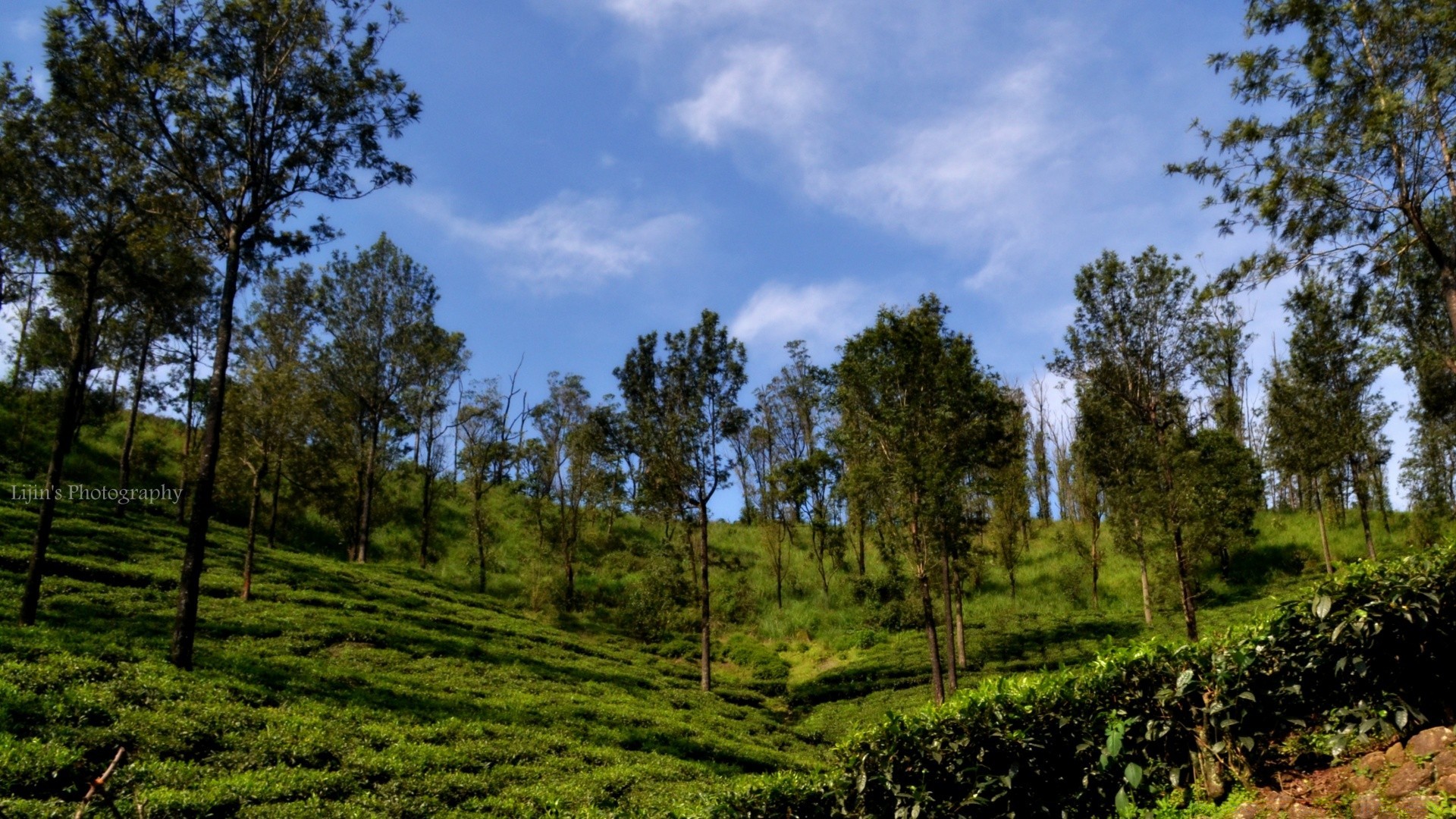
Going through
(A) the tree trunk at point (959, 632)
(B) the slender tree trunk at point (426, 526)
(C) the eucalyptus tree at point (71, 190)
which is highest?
(C) the eucalyptus tree at point (71, 190)

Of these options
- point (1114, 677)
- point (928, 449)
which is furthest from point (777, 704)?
point (1114, 677)

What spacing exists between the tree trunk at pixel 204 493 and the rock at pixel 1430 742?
18.9 meters

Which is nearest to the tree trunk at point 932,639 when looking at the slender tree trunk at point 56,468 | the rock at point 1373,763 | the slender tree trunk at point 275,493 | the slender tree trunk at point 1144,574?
the slender tree trunk at point 1144,574

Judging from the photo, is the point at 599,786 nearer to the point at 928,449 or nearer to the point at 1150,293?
the point at 928,449

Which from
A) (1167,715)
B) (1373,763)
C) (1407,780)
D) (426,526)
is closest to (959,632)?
(1167,715)

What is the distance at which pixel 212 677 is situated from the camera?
603 inches

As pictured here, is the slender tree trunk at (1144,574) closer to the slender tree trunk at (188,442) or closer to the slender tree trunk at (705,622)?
the slender tree trunk at (705,622)

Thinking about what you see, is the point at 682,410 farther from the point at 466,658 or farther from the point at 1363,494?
the point at 1363,494

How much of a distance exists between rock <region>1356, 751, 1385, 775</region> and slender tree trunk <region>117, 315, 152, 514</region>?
41.6 metres

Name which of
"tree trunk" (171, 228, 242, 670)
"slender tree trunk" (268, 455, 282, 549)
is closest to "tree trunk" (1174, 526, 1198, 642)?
"tree trunk" (171, 228, 242, 670)

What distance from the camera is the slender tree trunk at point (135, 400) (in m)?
35.1

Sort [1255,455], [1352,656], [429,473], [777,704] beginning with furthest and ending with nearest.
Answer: [1255,455]
[429,473]
[777,704]
[1352,656]

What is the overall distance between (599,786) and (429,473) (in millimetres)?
35298

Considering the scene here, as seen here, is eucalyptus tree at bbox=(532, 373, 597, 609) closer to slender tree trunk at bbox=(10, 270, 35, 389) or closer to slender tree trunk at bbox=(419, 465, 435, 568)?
slender tree trunk at bbox=(419, 465, 435, 568)
